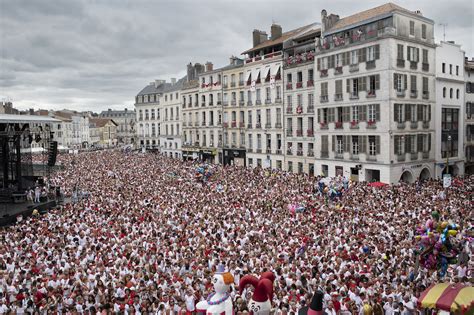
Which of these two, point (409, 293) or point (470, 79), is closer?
point (409, 293)

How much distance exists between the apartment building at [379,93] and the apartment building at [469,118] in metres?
7.02

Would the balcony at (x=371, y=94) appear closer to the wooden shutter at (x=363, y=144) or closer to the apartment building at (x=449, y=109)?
the wooden shutter at (x=363, y=144)

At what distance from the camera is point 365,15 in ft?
124

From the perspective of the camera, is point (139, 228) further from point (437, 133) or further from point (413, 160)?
point (437, 133)

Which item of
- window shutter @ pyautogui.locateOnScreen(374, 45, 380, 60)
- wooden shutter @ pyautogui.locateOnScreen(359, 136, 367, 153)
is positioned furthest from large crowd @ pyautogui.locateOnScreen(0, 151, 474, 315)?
window shutter @ pyautogui.locateOnScreen(374, 45, 380, 60)

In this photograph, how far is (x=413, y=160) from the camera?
36.5m

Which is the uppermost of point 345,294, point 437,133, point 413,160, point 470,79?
point 470,79

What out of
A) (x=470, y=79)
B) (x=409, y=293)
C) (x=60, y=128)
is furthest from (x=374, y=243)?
(x=60, y=128)

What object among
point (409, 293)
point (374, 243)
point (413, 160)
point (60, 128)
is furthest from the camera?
point (60, 128)

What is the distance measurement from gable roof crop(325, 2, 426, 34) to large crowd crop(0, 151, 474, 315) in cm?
1517

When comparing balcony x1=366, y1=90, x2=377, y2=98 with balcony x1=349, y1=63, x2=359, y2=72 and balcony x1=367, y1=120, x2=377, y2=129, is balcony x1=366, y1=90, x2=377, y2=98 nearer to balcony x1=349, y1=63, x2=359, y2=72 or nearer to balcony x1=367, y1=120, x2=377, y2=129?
balcony x1=367, y1=120, x2=377, y2=129

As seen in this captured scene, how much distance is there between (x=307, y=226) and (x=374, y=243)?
3.73 meters

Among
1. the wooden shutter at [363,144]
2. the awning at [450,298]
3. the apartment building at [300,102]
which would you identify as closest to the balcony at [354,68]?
the wooden shutter at [363,144]

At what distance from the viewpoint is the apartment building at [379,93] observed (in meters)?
34.7
